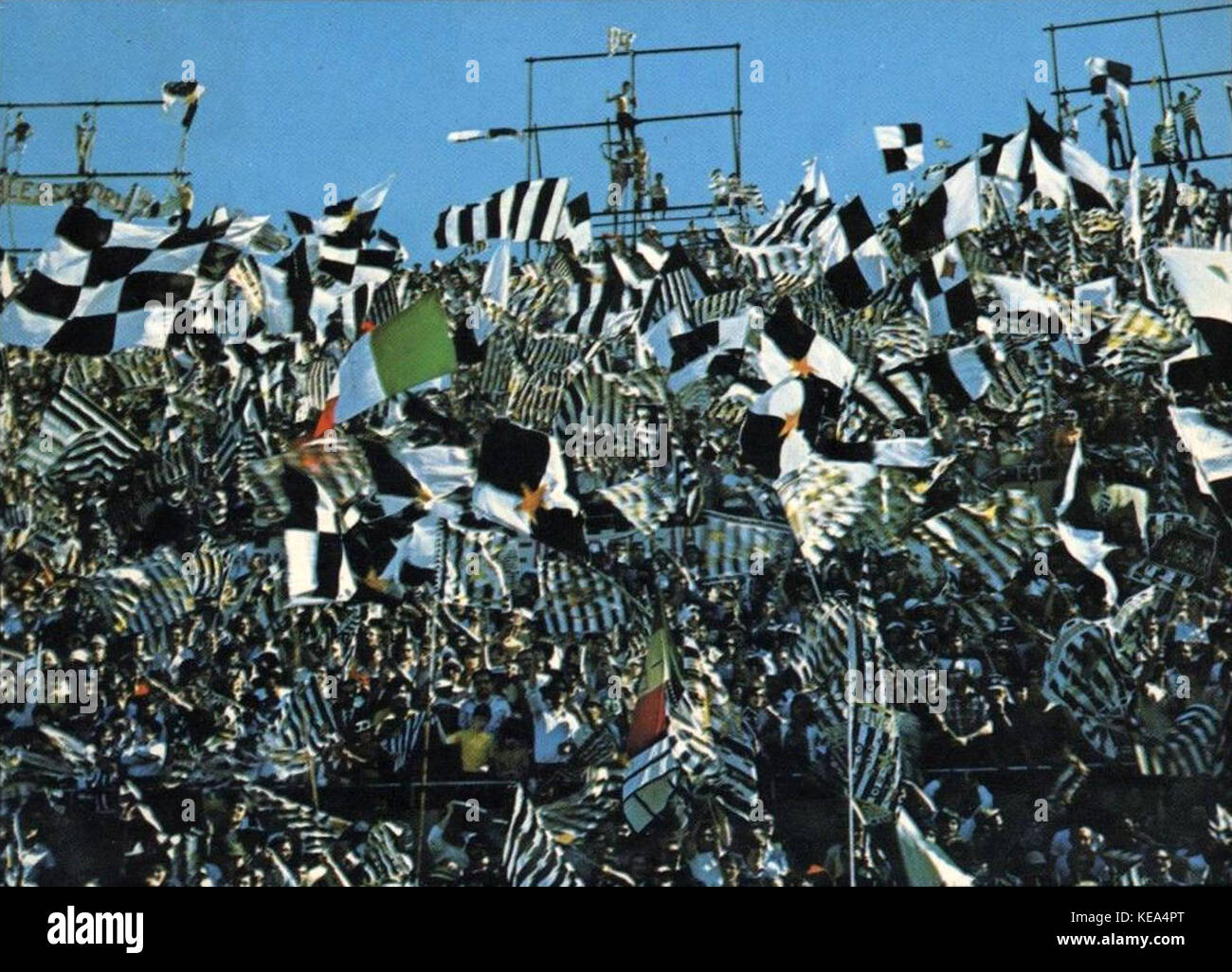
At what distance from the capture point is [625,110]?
39.4 feet

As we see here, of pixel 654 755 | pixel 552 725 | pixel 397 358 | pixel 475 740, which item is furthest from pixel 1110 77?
pixel 475 740

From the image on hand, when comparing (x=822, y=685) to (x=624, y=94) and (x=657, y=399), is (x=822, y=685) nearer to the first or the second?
(x=657, y=399)

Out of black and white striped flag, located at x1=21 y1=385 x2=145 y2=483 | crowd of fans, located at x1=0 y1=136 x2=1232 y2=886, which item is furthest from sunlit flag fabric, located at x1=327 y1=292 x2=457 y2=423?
black and white striped flag, located at x1=21 y1=385 x2=145 y2=483

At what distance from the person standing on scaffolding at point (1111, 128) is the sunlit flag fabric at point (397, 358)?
4.64m

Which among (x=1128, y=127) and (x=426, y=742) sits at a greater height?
(x=1128, y=127)

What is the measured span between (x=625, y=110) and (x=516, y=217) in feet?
3.21

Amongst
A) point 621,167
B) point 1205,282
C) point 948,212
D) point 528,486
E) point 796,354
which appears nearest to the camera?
point 1205,282

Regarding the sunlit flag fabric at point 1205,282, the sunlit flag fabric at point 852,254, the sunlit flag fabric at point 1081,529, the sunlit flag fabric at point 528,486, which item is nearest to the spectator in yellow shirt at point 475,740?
the sunlit flag fabric at point 528,486

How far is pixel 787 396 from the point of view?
11125 millimetres

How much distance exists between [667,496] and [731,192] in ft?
6.83

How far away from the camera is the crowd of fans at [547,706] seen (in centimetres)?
1006

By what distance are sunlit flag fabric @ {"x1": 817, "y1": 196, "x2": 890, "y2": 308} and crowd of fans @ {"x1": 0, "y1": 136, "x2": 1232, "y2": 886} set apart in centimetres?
97

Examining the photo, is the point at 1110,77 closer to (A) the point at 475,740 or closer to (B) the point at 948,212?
(B) the point at 948,212

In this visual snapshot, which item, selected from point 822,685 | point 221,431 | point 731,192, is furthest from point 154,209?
point 822,685
